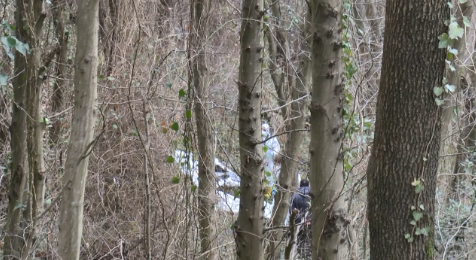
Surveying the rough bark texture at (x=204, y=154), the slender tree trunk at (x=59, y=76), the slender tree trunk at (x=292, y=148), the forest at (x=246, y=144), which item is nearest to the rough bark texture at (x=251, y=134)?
the forest at (x=246, y=144)

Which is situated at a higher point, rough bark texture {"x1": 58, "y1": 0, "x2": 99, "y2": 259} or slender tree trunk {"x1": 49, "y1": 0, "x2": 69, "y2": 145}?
slender tree trunk {"x1": 49, "y1": 0, "x2": 69, "y2": 145}

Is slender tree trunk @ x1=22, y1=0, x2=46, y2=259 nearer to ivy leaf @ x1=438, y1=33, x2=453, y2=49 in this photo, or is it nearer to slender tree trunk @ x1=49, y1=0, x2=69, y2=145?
slender tree trunk @ x1=49, y1=0, x2=69, y2=145

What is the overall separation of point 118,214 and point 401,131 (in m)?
4.36

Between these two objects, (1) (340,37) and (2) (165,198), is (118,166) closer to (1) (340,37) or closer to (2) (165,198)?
(2) (165,198)

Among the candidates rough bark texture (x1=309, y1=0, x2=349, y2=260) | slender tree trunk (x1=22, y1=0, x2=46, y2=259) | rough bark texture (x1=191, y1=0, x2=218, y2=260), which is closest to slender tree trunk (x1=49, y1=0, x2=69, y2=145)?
rough bark texture (x1=191, y1=0, x2=218, y2=260)

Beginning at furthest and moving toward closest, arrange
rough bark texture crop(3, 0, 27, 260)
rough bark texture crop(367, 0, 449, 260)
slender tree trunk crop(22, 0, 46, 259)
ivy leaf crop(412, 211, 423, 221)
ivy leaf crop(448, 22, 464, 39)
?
rough bark texture crop(3, 0, 27, 260), slender tree trunk crop(22, 0, 46, 259), ivy leaf crop(412, 211, 423, 221), rough bark texture crop(367, 0, 449, 260), ivy leaf crop(448, 22, 464, 39)

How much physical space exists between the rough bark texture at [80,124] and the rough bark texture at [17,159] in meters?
0.91

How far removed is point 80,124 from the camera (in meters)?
2.88

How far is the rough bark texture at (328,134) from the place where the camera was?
3344 millimetres

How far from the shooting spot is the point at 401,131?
3.22 m

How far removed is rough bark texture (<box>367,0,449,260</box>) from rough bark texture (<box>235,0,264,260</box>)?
0.97 m

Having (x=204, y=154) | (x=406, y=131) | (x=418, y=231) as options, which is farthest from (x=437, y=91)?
(x=204, y=154)

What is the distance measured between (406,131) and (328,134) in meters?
0.50

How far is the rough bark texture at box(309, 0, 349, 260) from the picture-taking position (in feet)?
11.0
